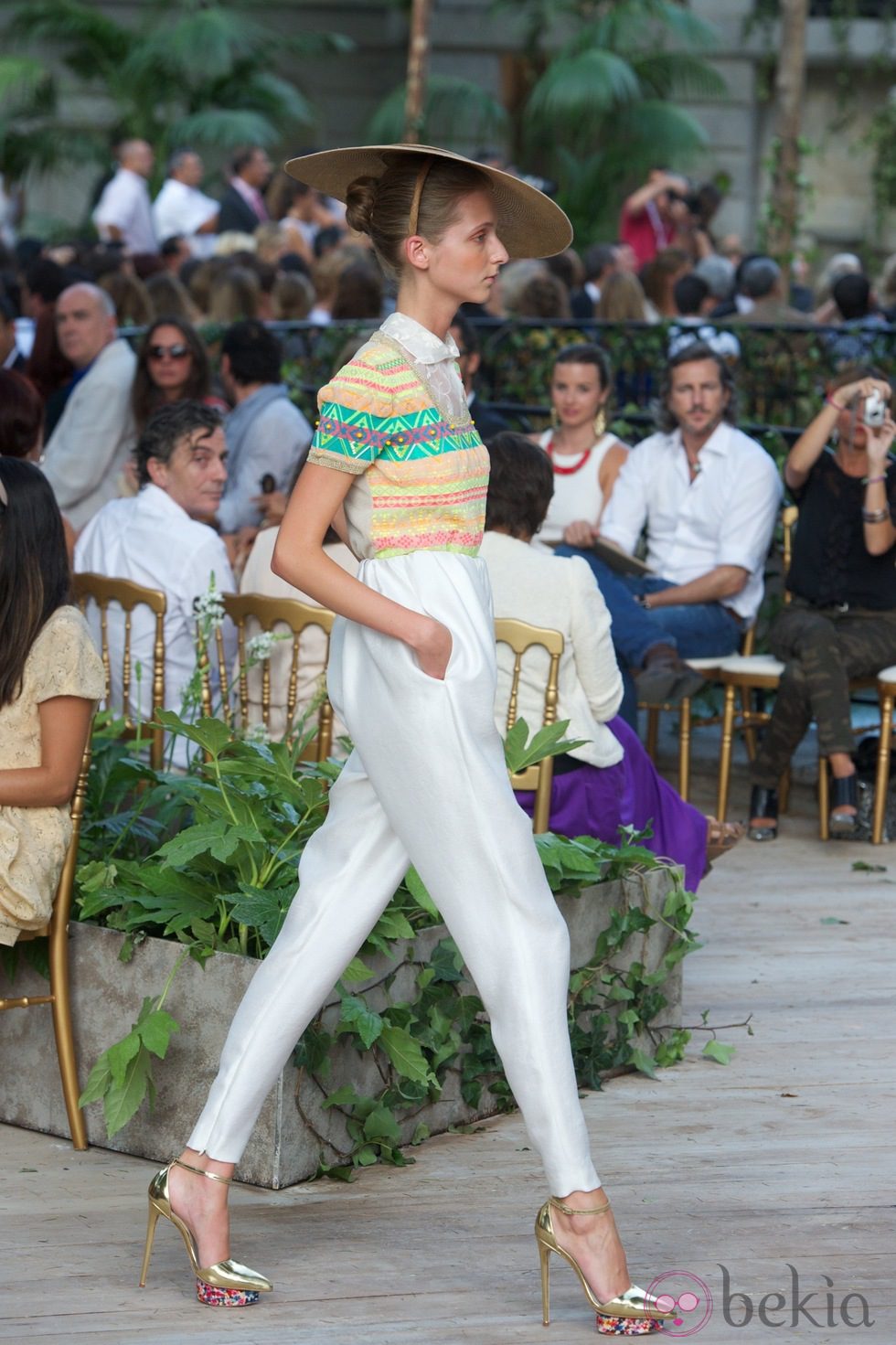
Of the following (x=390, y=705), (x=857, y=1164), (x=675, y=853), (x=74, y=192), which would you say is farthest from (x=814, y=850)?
(x=74, y=192)

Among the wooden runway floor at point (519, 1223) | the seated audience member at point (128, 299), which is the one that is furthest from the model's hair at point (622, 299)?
the wooden runway floor at point (519, 1223)

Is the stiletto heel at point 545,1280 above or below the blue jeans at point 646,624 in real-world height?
below

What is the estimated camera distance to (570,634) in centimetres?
449

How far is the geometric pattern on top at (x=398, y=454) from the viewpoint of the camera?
2779mm

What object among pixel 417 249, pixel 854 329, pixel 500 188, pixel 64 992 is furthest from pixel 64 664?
pixel 854 329

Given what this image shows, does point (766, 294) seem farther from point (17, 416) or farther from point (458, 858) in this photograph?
point (458, 858)

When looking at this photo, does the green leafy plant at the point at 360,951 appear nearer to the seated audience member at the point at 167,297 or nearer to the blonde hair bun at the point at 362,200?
the blonde hair bun at the point at 362,200

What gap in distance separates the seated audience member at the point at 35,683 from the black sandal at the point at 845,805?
304 centimetres

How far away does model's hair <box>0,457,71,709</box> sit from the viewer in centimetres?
353

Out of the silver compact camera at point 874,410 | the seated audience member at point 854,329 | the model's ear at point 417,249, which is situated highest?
the seated audience member at point 854,329

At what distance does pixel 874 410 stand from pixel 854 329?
168cm

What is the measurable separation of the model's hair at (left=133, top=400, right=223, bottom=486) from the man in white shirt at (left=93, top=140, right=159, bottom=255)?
839 cm

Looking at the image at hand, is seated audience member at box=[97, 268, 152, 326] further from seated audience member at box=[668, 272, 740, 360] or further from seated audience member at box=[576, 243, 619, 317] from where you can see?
seated audience member at box=[576, 243, 619, 317]

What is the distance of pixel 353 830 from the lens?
9.55 feet
